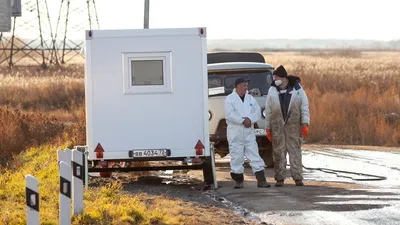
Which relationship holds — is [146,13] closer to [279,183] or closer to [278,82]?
[278,82]

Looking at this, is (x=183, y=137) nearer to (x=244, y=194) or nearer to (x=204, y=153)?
(x=204, y=153)

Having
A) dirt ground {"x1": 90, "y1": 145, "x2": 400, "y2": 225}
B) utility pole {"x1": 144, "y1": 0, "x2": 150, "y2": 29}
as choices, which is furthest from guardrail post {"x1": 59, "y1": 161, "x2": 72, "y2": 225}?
utility pole {"x1": 144, "y1": 0, "x2": 150, "y2": 29}

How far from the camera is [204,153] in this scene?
17219 mm

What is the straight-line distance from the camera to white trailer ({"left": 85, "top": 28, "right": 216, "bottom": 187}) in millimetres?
17047

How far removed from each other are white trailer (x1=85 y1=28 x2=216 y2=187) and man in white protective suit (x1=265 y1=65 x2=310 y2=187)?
1207mm

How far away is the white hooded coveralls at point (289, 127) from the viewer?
17.4 m

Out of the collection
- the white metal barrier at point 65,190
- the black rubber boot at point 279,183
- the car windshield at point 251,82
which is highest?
the car windshield at point 251,82

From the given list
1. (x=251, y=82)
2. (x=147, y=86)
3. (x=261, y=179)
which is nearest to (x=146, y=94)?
(x=147, y=86)

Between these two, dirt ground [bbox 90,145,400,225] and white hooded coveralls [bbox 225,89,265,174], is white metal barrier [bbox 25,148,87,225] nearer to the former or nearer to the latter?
dirt ground [bbox 90,145,400,225]

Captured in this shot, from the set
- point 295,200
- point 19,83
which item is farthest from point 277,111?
point 19,83

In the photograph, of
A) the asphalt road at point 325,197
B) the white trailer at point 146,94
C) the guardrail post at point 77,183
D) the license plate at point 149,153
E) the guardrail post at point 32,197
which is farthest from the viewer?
the license plate at point 149,153

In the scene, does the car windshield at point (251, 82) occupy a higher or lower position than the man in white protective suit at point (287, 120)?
higher

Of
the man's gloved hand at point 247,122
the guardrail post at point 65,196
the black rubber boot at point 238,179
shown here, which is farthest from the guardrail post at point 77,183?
the black rubber boot at point 238,179

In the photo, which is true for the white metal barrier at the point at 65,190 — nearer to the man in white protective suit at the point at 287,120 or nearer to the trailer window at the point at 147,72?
the trailer window at the point at 147,72
